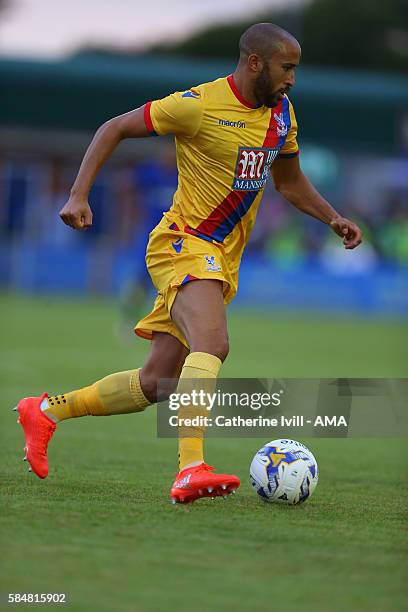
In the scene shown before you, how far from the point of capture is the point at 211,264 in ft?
18.6

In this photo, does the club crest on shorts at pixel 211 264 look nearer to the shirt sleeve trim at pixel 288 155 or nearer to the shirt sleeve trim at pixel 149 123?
the shirt sleeve trim at pixel 149 123

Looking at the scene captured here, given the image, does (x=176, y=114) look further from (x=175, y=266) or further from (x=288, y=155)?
(x=288, y=155)

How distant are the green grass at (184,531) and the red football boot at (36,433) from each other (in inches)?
4.4

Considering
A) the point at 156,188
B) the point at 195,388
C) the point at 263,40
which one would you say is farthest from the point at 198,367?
the point at 156,188

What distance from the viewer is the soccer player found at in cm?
549

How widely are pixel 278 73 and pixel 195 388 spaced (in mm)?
1503

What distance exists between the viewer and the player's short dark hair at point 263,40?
559 centimetres

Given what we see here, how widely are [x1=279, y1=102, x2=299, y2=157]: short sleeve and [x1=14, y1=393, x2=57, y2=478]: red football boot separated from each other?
1.73m

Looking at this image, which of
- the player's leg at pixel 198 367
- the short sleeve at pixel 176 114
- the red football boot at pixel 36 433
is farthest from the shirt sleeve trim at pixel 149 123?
the red football boot at pixel 36 433

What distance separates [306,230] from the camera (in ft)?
95.0

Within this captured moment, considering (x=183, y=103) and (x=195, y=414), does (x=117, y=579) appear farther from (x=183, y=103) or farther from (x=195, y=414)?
(x=183, y=103)

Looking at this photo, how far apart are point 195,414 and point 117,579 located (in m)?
1.57

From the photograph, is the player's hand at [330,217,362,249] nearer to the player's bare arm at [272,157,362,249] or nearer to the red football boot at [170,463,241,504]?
the player's bare arm at [272,157,362,249]

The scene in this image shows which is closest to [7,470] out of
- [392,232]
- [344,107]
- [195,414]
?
[195,414]
